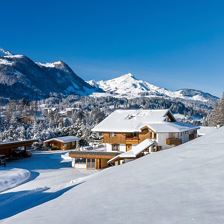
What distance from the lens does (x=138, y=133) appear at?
134 feet

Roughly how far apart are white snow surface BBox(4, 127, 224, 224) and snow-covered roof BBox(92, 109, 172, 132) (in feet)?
95.8

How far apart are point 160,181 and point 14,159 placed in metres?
42.9

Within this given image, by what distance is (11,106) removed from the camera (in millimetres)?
168000

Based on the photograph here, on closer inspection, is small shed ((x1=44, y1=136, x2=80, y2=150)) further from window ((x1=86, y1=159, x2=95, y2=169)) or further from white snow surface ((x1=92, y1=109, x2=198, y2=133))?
window ((x1=86, y1=159, x2=95, y2=169))

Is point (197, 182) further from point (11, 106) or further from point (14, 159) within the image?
point (11, 106)

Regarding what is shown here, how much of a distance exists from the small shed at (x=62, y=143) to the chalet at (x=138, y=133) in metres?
18.6

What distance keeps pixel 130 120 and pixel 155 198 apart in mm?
35905

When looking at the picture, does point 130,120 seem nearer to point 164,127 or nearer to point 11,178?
point 164,127

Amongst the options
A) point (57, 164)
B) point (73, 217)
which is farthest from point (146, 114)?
point (73, 217)

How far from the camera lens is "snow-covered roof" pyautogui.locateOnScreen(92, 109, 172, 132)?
41688 mm

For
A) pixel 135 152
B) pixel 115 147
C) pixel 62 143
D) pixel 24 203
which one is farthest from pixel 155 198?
pixel 62 143

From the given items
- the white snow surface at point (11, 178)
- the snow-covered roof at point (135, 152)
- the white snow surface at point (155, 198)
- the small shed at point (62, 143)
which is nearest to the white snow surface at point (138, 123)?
the snow-covered roof at point (135, 152)

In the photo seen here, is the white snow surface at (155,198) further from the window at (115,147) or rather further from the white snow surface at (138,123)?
the window at (115,147)

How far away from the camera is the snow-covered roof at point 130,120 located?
4169 cm
